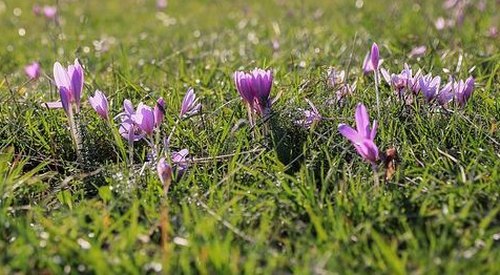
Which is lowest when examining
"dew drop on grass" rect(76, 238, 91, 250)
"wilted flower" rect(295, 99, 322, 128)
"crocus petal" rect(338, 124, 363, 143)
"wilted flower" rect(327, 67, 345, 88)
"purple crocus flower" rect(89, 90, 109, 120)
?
"wilted flower" rect(327, 67, 345, 88)

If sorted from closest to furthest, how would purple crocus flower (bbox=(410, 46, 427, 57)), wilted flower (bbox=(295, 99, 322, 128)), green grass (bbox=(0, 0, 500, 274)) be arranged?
green grass (bbox=(0, 0, 500, 274)) → wilted flower (bbox=(295, 99, 322, 128)) → purple crocus flower (bbox=(410, 46, 427, 57))

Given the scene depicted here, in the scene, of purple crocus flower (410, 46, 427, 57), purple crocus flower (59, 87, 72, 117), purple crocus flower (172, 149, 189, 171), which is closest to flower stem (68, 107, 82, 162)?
purple crocus flower (59, 87, 72, 117)

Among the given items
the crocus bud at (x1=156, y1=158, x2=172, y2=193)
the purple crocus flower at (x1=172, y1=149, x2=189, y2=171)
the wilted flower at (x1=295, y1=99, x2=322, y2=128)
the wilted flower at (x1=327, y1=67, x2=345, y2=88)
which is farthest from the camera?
the wilted flower at (x1=327, y1=67, x2=345, y2=88)

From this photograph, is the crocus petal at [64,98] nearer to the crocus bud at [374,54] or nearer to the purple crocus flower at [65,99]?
the purple crocus flower at [65,99]

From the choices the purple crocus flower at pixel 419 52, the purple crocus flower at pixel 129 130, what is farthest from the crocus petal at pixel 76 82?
the purple crocus flower at pixel 419 52

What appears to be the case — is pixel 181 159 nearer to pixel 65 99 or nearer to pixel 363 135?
pixel 65 99

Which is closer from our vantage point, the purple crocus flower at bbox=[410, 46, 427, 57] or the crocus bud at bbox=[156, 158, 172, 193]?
the crocus bud at bbox=[156, 158, 172, 193]

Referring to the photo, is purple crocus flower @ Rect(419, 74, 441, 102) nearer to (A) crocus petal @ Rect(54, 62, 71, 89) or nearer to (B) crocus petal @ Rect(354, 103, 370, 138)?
(B) crocus petal @ Rect(354, 103, 370, 138)
